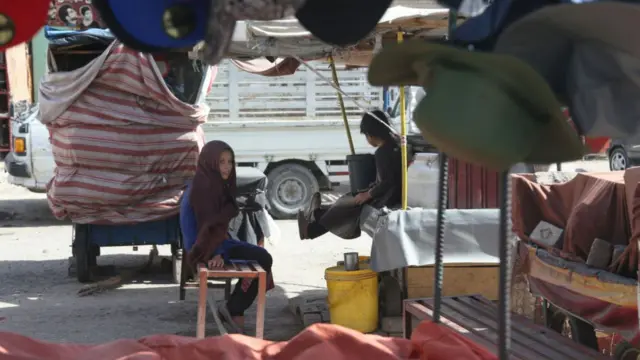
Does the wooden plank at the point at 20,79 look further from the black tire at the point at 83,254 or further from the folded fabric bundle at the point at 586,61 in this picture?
the folded fabric bundle at the point at 586,61

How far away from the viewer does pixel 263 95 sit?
1313 centimetres

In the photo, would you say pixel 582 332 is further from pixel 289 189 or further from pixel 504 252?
pixel 289 189

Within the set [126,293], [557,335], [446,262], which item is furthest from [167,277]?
[557,335]

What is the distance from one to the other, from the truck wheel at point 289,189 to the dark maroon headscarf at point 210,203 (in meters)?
6.33

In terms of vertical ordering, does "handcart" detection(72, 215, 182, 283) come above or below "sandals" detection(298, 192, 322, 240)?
below

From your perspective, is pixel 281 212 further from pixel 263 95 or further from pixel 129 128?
pixel 129 128

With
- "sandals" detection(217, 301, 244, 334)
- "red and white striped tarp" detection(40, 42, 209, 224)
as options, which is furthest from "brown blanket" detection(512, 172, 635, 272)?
"red and white striped tarp" detection(40, 42, 209, 224)

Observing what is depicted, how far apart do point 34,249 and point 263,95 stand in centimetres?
409

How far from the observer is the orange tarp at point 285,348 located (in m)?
2.66

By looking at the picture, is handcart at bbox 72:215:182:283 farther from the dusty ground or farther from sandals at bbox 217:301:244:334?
sandals at bbox 217:301:244:334

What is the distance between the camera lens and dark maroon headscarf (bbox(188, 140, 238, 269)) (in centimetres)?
644

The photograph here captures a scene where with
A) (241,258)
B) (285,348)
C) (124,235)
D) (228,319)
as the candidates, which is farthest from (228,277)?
(285,348)

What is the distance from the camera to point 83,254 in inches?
337

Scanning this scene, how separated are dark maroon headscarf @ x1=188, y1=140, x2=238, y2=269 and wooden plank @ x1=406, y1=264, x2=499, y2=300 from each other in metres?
1.46
